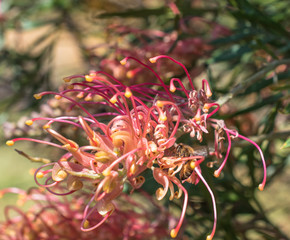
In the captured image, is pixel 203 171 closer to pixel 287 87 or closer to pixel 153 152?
pixel 153 152

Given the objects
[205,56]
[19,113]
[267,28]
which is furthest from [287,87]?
[19,113]

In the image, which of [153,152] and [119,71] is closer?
[153,152]

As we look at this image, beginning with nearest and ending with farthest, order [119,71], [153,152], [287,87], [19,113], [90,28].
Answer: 1. [153,152]
2. [287,87]
3. [119,71]
4. [19,113]
5. [90,28]

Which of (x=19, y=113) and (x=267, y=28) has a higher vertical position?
(x=267, y=28)

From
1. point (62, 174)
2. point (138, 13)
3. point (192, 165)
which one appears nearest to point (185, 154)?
point (192, 165)

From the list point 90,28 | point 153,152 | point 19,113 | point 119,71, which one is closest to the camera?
point 153,152

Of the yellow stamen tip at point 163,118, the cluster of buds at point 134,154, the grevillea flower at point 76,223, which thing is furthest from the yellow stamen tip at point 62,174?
the grevillea flower at point 76,223
